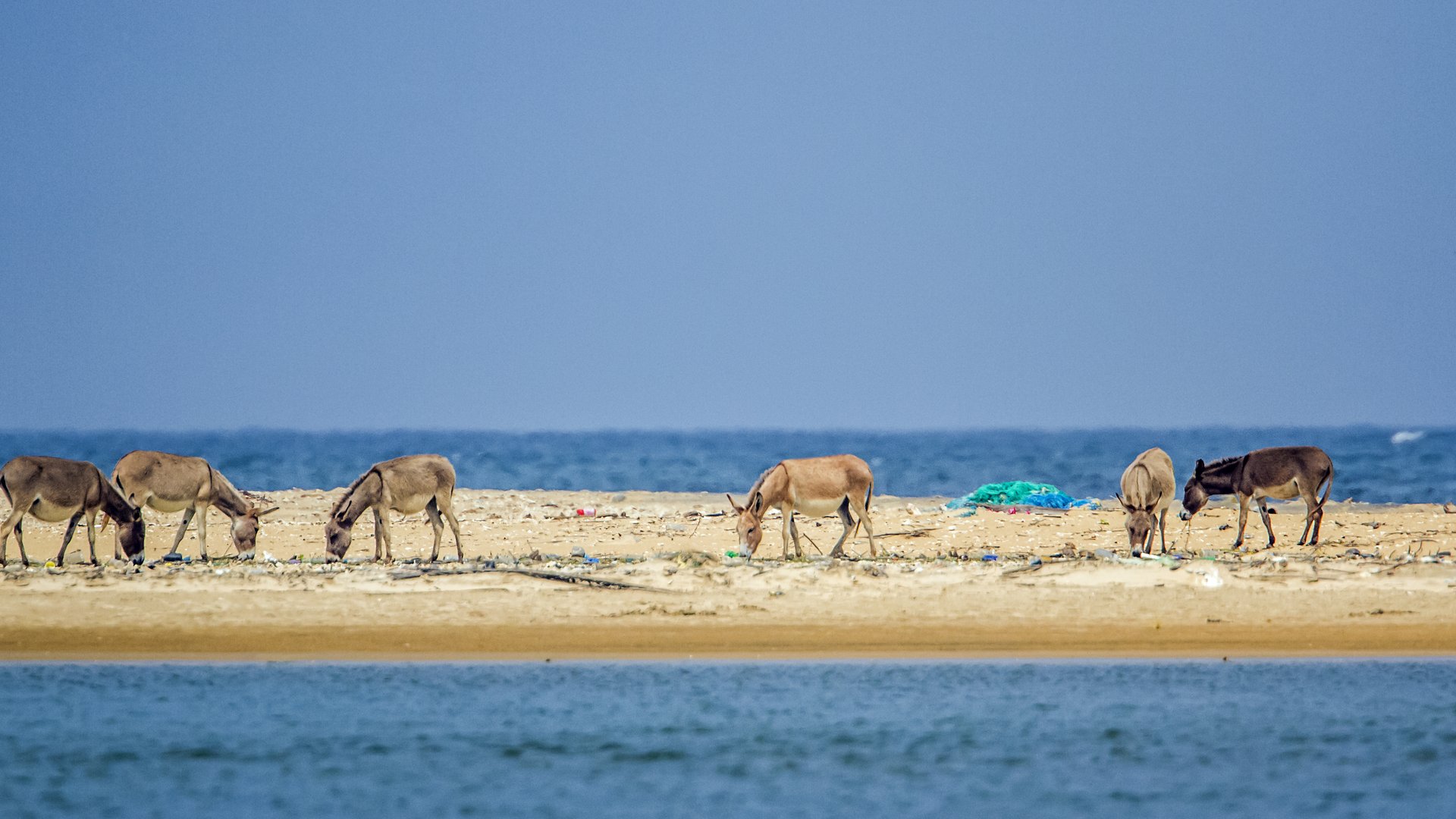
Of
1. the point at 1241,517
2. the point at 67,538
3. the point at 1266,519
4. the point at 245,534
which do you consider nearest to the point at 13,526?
the point at 67,538

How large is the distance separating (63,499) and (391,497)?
3.97 m

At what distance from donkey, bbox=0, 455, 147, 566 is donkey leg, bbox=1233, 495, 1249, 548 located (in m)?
14.2

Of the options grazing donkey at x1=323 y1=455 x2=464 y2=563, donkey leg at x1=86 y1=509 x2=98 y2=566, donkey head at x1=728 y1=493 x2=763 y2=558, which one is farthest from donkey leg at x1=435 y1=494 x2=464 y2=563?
donkey leg at x1=86 y1=509 x2=98 y2=566

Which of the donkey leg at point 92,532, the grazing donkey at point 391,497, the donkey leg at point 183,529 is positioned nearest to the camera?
the donkey leg at point 92,532

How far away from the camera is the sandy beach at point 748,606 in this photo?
15602mm

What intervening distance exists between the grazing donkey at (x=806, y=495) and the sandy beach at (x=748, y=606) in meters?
0.63

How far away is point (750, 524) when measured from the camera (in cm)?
2000

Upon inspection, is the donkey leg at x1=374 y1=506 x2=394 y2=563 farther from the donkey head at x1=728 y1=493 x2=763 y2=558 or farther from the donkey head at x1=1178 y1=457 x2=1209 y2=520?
the donkey head at x1=1178 y1=457 x2=1209 y2=520

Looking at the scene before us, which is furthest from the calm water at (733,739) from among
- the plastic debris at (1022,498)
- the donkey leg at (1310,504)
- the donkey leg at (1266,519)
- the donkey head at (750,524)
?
the plastic debris at (1022,498)

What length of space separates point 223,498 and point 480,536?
3.64 m

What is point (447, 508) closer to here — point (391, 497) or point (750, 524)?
point (391, 497)

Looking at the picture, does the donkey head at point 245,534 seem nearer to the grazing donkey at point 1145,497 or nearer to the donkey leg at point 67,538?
the donkey leg at point 67,538

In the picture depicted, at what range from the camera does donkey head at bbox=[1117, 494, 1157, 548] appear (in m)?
20.1

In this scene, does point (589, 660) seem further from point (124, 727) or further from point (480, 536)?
point (480, 536)
